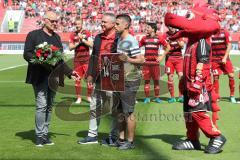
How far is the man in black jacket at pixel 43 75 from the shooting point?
26.2 ft

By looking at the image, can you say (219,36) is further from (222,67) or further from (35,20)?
(35,20)

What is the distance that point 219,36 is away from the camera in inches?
514

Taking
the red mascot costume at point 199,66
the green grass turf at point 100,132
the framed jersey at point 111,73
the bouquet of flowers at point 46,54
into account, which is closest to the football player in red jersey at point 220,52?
the green grass turf at point 100,132

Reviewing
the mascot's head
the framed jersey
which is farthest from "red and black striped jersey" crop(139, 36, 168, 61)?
the mascot's head

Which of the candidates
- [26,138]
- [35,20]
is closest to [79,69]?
[26,138]

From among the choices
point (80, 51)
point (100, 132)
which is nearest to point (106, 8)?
point (80, 51)

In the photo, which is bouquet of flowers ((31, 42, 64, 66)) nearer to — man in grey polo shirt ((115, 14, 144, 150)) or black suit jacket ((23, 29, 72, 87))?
black suit jacket ((23, 29, 72, 87))

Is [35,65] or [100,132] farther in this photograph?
[100,132]

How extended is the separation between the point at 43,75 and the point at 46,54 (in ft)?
1.35

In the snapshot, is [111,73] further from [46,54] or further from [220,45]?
[220,45]

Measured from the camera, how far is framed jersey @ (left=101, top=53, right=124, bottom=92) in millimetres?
8172

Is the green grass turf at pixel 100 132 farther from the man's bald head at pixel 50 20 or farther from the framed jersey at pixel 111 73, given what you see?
the man's bald head at pixel 50 20

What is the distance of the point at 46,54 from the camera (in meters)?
7.78

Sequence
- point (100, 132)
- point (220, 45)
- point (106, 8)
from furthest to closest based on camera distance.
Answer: point (106, 8) → point (220, 45) → point (100, 132)
